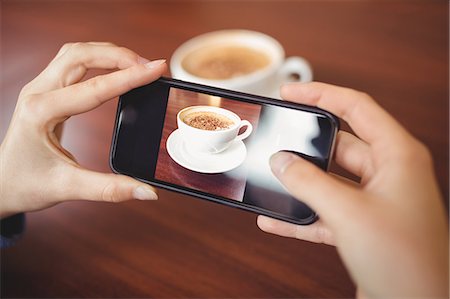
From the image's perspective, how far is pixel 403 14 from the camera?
0.91 m

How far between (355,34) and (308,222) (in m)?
0.55

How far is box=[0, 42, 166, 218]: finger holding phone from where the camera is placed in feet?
1.46

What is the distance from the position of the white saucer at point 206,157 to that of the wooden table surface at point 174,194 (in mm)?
119

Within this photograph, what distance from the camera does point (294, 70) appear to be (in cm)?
70

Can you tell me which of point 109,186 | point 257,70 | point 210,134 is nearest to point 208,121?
point 210,134

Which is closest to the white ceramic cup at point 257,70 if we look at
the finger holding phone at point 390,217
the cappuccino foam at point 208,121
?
the cappuccino foam at point 208,121

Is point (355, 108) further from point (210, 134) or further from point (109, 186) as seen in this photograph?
point (109, 186)

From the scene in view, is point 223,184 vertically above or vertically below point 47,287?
above

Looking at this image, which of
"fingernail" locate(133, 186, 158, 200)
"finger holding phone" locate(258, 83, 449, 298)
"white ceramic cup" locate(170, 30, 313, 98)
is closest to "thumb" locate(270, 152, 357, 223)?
"finger holding phone" locate(258, 83, 449, 298)

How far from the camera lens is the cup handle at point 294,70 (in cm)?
69

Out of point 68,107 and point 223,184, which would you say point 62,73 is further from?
point 223,184

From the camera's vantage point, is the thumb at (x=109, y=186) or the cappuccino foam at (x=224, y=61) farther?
the cappuccino foam at (x=224, y=61)

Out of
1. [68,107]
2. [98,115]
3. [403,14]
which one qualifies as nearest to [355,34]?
[403,14]

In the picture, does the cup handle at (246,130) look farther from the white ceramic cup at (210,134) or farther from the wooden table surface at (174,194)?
the wooden table surface at (174,194)
